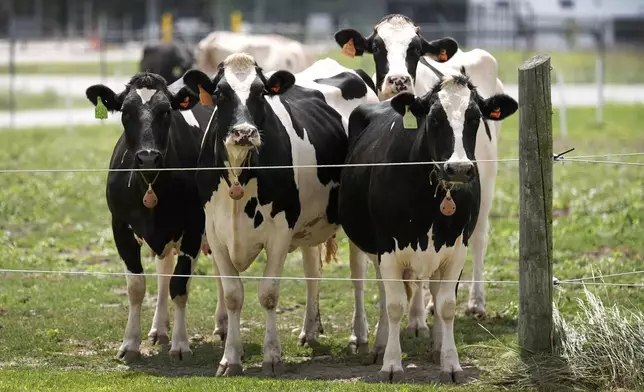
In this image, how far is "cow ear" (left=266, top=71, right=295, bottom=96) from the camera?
32.6 ft

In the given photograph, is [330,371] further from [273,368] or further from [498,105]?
[498,105]

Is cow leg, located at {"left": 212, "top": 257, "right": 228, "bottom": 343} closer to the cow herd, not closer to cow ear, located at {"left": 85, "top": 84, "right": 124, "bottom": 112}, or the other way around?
the cow herd

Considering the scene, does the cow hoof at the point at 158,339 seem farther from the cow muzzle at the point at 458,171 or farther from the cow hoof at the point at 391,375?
the cow muzzle at the point at 458,171

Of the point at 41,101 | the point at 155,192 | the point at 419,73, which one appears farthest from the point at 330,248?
the point at 41,101

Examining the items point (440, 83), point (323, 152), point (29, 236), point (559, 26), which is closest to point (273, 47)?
point (29, 236)

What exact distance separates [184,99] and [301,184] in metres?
1.31

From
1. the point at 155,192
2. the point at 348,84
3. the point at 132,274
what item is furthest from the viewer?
the point at 348,84

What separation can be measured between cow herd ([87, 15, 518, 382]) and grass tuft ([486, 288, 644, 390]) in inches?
23.6

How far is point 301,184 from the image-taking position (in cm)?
1027

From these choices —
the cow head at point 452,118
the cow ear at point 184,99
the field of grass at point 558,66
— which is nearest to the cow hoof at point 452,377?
the cow head at point 452,118

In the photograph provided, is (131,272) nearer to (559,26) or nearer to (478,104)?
(478,104)

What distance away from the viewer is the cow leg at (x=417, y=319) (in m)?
11.4

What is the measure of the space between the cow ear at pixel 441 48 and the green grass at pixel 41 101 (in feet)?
93.4

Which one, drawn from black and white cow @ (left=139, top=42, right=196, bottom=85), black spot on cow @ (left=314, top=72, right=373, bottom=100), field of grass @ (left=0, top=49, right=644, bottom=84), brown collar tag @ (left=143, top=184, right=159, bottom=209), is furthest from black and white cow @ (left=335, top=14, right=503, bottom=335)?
field of grass @ (left=0, top=49, right=644, bottom=84)
